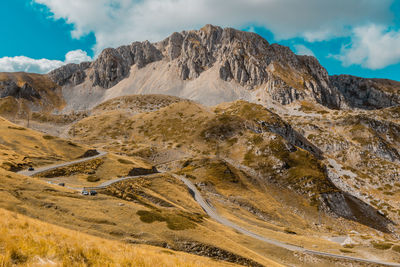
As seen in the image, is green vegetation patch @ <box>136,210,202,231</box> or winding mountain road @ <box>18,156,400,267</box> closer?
green vegetation patch @ <box>136,210,202,231</box>

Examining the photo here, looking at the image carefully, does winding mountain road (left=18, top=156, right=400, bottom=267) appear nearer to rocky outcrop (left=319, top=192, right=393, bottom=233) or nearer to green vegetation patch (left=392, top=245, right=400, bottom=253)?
green vegetation patch (left=392, top=245, right=400, bottom=253)

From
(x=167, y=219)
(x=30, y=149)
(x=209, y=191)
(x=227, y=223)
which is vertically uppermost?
(x=30, y=149)

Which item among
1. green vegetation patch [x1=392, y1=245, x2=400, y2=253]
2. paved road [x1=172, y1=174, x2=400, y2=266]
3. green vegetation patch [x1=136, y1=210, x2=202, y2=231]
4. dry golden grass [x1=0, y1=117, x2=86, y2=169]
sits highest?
dry golden grass [x1=0, y1=117, x2=86, y2=169]

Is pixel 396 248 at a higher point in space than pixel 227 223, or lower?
higher

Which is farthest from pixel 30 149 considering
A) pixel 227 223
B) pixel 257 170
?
pixel 257 170

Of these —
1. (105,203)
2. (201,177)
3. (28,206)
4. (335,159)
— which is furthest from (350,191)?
(28,206)

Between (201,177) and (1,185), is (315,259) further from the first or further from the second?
(201,177)

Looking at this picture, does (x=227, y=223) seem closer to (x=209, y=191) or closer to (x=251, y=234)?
(x=251, y=234)

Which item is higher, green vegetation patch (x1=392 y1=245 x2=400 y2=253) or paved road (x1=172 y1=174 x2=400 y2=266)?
green vegetation patch (x1=392 y1=245 x2=400 y2=253)

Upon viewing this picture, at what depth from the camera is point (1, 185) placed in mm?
31094

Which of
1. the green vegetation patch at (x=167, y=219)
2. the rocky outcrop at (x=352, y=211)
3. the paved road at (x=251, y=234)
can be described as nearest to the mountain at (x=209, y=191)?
the green vegetation patch at (x=167, y=219)

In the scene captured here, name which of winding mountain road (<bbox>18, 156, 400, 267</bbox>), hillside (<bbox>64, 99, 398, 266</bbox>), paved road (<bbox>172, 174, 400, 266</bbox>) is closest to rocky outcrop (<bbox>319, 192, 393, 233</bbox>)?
hillside (<bbox>64, 99, 398, 266</bbox>)

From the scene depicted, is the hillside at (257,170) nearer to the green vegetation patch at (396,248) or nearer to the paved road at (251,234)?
the paved road at (251,234)

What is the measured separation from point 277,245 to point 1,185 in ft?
165
